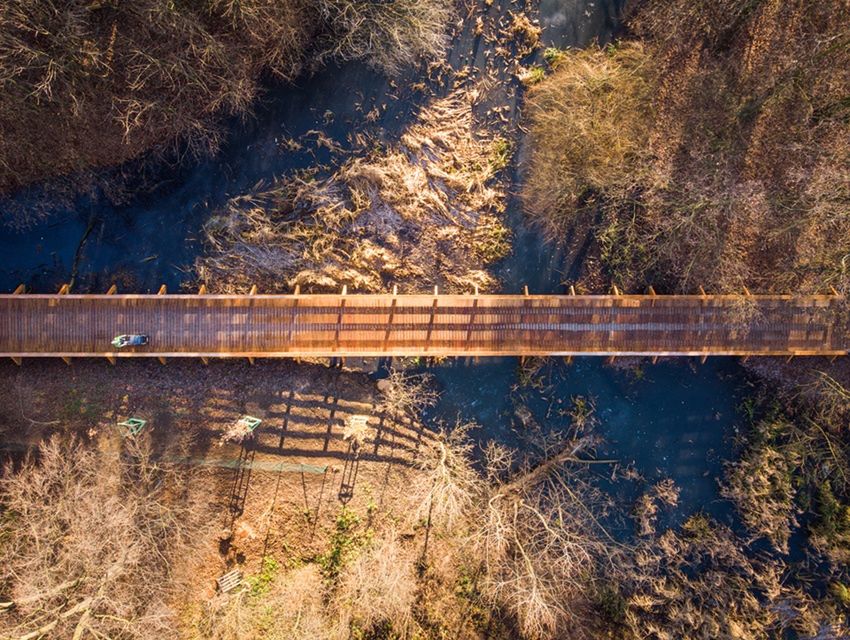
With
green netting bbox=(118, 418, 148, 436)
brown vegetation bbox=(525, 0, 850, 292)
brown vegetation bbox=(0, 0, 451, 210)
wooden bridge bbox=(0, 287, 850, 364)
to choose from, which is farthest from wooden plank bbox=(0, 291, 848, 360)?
brown vegetation bbox=(0, 0, 451, 210)

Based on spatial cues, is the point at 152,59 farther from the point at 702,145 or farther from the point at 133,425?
the point at 702,145

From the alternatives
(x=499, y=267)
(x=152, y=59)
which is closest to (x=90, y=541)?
(x=152, y=59)

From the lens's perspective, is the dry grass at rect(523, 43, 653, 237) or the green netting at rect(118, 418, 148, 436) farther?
the dry grass at rect(523, 43, 653, 237)

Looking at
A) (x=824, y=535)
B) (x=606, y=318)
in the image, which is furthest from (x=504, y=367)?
(x=824, y=535)

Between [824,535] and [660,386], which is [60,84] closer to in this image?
[660,386]

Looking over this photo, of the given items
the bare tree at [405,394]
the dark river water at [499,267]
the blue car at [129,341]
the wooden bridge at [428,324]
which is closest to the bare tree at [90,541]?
the blue car at [129,341]

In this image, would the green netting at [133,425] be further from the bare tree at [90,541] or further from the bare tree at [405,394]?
the bare tree at [405,394]

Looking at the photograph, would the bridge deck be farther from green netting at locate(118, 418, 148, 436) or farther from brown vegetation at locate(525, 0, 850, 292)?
green netting at locate(118, 418, 148, 436)
